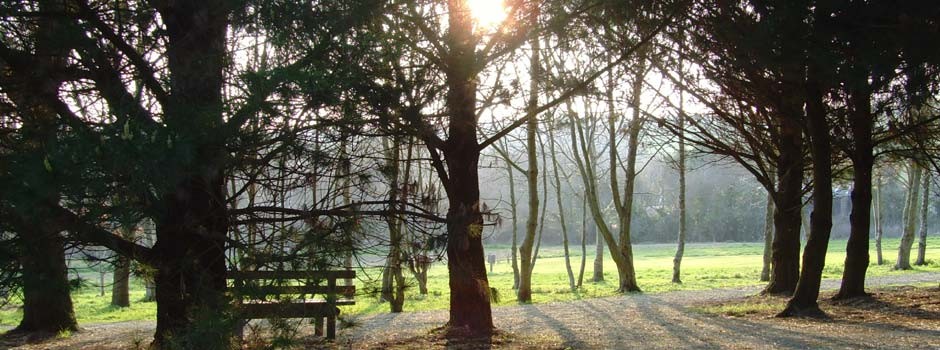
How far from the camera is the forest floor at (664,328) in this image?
767cm

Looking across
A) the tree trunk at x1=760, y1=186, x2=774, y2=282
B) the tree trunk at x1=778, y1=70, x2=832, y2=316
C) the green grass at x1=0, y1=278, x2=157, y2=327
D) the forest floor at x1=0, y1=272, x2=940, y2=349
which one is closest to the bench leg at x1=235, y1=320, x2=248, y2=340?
the forest floor at x1=0, y1=272, x2=940, y2=349

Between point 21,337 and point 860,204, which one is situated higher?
point 860,204

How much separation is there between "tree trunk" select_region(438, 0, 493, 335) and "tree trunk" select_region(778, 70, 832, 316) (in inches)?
174

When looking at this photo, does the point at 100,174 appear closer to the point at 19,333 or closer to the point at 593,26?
the point at 593,26

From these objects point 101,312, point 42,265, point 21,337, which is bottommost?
point 101,312

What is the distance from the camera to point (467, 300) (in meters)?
8.12

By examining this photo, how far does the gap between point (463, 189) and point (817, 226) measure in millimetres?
5050

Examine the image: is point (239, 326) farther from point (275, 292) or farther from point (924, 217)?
point (924, 217)

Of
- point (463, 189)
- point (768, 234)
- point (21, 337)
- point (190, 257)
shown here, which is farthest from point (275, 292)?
point (768, 234)

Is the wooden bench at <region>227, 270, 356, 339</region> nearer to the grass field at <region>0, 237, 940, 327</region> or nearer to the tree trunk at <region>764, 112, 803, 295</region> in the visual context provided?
the grass field at <region>0, 237, 940, 327</region>

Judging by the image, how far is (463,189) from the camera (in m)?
7.91

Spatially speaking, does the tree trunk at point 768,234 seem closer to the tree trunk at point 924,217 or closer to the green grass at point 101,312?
the tree trunk at point 924,217

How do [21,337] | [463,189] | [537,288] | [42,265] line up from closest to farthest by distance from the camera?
[42,265] → [463,189] → [21,337] → [537,288]

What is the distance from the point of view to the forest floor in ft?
25.2
